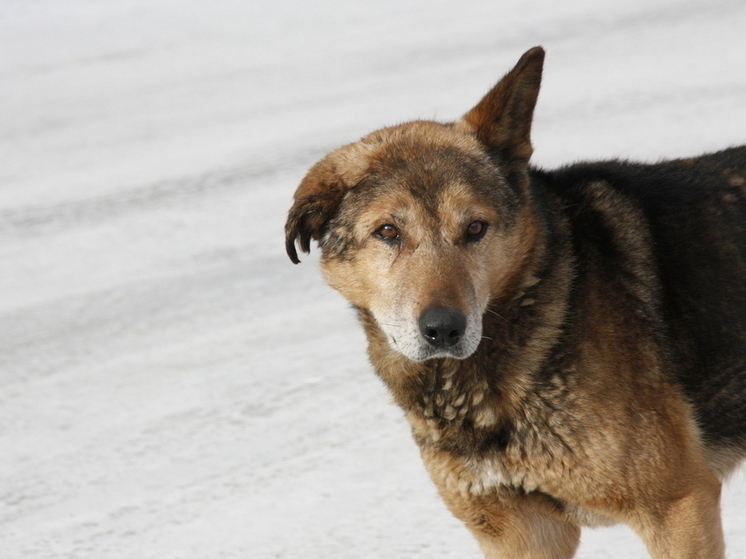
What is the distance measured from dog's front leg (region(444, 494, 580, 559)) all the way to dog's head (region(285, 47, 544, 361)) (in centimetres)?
58

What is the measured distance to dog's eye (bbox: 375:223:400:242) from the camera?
10.2 ft

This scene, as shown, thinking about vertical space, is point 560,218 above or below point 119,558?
above

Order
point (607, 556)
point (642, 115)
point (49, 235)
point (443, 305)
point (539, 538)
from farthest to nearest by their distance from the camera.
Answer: point (642, 115), point (49, 235), point (607, 556), point (539, 538), point (443, 305)

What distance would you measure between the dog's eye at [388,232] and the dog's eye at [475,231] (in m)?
0.23

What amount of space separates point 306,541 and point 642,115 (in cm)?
533

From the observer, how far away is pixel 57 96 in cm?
955

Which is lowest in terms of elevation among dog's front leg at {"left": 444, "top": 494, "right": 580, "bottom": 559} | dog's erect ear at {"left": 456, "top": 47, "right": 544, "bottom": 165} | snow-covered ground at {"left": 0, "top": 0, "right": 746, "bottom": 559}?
snow-covered ground at {"left": 0, "top": 0, "right": 746, "bottom": 559}

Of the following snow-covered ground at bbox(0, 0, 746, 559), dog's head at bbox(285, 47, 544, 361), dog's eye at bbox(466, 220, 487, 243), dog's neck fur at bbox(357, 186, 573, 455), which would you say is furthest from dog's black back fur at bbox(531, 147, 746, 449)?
snow-covered ground at bbox(0, 0, 746, 559)

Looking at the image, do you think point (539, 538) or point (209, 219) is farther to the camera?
point (209, 219)

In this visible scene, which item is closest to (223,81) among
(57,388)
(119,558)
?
(57,388)

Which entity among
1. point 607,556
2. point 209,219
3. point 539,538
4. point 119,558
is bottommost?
point 209,219

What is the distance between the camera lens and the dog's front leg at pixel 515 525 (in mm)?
3162

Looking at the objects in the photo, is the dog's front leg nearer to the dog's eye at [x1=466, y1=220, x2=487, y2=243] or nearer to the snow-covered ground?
the snow-covered ground

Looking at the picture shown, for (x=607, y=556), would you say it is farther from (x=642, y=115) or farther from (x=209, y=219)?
(x=642, y=115)
